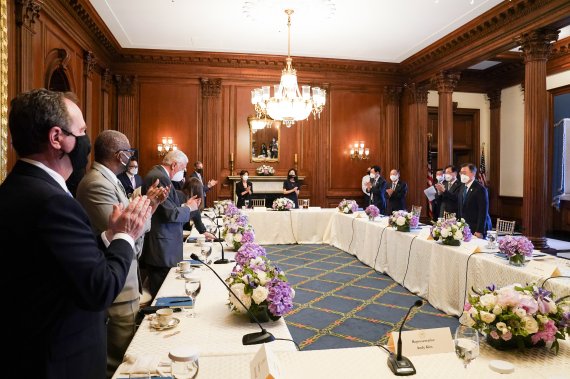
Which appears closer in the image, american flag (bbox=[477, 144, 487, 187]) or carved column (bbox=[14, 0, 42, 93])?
carved column (bbox=[14, 0, 42, 93])

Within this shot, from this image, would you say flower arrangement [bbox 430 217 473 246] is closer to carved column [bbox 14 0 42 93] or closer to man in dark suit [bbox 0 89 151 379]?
man in dark suit [bbox 0 89 151 379]

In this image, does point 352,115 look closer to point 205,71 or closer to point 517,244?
point 205,71

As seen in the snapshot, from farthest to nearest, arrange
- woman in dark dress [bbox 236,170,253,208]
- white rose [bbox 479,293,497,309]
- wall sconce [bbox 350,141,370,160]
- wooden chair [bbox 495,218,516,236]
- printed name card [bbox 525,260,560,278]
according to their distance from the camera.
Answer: wall sconce [bbox 350,141,370,160]
woman in dark dress [bbox 236,170,253,208]
wooden chair [bbox 495,218,516,236]
printed name card [bbox 525,260,560,278]
white rose [bbox 479,293,497,309]

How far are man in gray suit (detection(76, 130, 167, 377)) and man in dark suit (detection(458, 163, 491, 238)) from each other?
14.6 feet

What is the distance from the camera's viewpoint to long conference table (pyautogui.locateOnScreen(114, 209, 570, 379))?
66.4 inches

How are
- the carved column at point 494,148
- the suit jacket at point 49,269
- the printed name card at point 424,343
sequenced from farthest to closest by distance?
the carved column at point 494,148, the printed name card at point 424,343, the suit jacket at point 49,269

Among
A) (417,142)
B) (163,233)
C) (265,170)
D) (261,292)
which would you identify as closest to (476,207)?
(163,233)

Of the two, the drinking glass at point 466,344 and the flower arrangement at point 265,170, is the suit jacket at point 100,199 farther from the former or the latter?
the flower arrangement at point 265,170

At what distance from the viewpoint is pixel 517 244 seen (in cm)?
360

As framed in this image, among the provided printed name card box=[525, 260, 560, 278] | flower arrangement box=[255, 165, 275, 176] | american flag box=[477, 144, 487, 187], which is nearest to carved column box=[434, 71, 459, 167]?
american flag box=[477, 144, 487, 187]

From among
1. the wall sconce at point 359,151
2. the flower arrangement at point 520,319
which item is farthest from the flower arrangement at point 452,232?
→ the wall sconce at point 359,151

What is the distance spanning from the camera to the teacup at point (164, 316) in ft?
6.82

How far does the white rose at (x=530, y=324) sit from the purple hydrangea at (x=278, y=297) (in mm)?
1053

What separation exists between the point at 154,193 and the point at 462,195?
4707 mm
